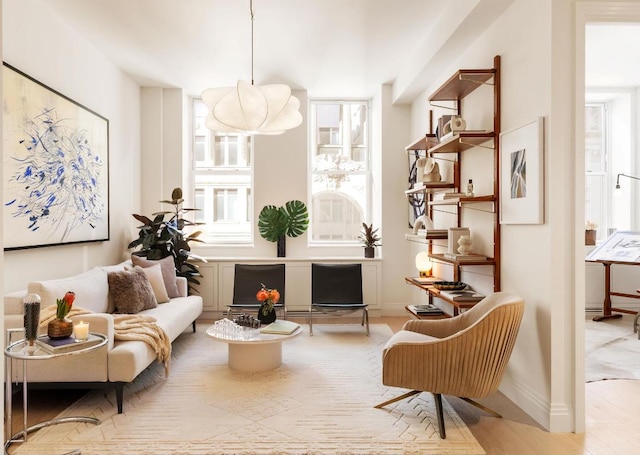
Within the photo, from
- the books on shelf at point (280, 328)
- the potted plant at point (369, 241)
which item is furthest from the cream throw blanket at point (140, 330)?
the potted plant at point (369, 241)

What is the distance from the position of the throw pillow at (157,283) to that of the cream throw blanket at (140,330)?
3.21 feet

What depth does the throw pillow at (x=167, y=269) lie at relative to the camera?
15.7 feet

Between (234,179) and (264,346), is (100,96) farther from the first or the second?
(264,346)

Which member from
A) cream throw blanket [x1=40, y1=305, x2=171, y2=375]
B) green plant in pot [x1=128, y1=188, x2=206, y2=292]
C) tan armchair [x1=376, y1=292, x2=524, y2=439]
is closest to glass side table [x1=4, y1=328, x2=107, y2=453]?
cream throw blanket [x1=40, y1=305, x2=171, y2=375]

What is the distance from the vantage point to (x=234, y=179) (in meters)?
6.48

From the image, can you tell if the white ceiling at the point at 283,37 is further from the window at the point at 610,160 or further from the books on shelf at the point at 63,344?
the window at the point at 610,160

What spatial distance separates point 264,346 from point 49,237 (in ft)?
6.49

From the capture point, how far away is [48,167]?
3662 mm

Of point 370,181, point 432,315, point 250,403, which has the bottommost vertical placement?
point 250,403

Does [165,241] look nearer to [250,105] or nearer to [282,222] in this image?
[282,222]

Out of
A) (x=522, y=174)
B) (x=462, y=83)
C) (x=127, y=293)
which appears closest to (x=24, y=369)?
(x=127, y=293)

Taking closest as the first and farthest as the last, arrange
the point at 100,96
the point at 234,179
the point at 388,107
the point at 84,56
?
1. the point at 84,56
2. the point at 100,96
3. the point at 388,107
4. the point at 234,179

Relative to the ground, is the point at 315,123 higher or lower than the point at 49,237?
higher

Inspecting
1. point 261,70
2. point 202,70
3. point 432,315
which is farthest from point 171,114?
point 432,315
